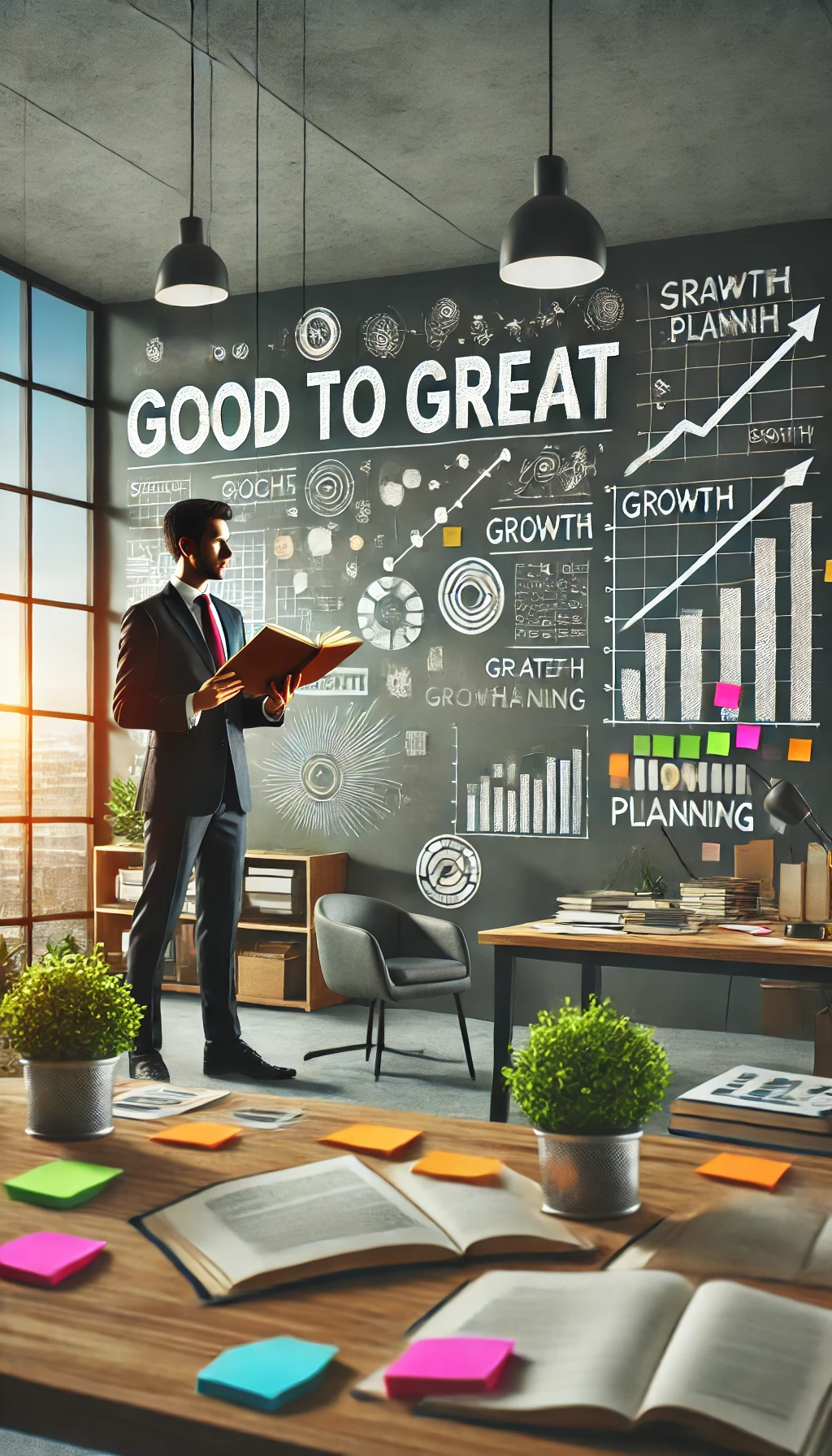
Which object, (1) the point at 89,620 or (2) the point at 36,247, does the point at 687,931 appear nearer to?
(1) the point at 89,620

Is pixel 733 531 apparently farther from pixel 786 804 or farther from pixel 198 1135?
pixel 198 1135

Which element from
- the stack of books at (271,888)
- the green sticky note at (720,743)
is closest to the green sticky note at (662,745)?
the green sticky note at (720,743)

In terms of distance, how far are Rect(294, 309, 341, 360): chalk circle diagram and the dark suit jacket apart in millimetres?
3001

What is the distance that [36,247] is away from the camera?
6.82 m

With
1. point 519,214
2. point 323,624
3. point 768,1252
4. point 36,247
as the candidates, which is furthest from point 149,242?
point 768,1252

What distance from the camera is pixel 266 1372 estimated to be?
816mm

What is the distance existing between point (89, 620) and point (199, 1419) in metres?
7.05

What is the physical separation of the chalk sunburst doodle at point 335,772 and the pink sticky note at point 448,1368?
228 inches

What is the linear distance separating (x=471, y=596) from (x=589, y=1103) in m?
5.44

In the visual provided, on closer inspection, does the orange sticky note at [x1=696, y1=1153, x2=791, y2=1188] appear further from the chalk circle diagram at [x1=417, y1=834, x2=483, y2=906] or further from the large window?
the large window

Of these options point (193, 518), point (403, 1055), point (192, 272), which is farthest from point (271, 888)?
point (192, 272)

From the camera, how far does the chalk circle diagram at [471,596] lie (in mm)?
6453

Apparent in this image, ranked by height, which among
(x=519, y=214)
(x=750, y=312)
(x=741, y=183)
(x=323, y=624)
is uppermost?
(x=741, y=183)

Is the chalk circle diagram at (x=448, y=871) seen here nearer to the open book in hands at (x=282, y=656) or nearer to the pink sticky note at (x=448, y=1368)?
the open book in hands at (x=282, y=656)
